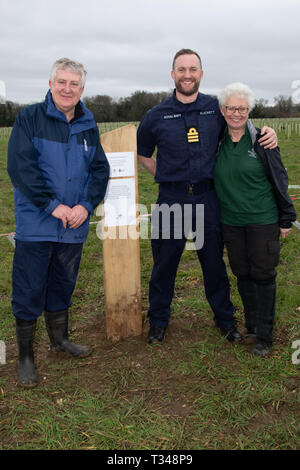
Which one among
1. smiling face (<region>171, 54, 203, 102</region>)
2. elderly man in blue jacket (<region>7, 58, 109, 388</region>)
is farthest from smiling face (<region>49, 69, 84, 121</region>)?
smiling face (<region>171, 54, 203, 102</region>)

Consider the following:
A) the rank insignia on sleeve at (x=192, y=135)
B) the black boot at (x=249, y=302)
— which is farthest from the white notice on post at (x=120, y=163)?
the black boot at (x=249, y=302)

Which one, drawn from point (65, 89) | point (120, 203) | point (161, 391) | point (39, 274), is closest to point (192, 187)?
point (120, 203)

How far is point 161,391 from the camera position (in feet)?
10.4

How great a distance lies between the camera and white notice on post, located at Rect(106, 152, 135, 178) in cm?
359

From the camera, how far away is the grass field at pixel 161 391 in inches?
107

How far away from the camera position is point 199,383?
324cm

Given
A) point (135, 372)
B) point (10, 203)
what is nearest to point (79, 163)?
point (135, 372)

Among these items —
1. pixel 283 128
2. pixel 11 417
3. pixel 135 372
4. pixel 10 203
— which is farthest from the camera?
pixel 283 128

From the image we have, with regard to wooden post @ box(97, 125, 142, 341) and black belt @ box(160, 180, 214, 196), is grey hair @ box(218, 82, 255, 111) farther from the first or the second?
wooden post @ box(97, 125, 142, 341)

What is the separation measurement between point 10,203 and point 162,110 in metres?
7.00

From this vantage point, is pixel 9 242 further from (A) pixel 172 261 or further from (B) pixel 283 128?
(B) pixel 283 128

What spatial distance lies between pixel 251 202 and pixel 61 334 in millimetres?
1934

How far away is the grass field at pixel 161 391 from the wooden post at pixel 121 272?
156mm
